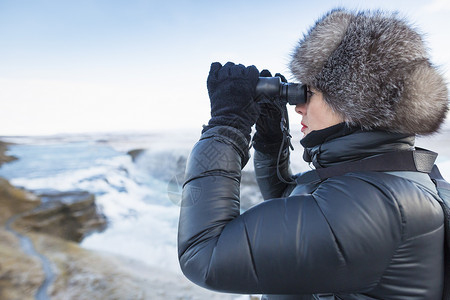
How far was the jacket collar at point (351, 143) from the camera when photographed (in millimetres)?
579

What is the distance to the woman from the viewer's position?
0.46 metres

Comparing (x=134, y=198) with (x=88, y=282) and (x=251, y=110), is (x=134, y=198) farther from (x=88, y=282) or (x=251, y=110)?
(x=251, y=110)

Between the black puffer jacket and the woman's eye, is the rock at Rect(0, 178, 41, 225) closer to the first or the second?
the black puffer jacket

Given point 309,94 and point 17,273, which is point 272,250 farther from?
point 17,273

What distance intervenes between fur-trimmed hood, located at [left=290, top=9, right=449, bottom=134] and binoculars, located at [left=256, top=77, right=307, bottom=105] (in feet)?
0.22

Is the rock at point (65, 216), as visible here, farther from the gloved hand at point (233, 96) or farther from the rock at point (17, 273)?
the gloved hand at point (233, 96)

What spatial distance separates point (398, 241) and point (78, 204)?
3.12 meters

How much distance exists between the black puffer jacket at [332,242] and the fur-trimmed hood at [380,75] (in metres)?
0.13

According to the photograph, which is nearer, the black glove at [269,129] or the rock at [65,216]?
the black glove at [269,129]

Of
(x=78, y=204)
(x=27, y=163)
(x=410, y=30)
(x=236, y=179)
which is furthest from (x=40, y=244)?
(x=410, y=30)

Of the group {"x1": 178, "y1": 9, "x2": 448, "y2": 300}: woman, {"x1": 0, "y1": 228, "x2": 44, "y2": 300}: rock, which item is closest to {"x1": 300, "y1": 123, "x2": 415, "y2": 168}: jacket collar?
{"x1": 178, "y1": 9, "x2": 448, "y2": 300}: woman

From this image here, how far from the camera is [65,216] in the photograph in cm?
276

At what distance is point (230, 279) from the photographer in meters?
0.48

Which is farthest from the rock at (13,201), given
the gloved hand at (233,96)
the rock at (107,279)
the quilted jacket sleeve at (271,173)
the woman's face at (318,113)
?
the woman's face at (318,113)
